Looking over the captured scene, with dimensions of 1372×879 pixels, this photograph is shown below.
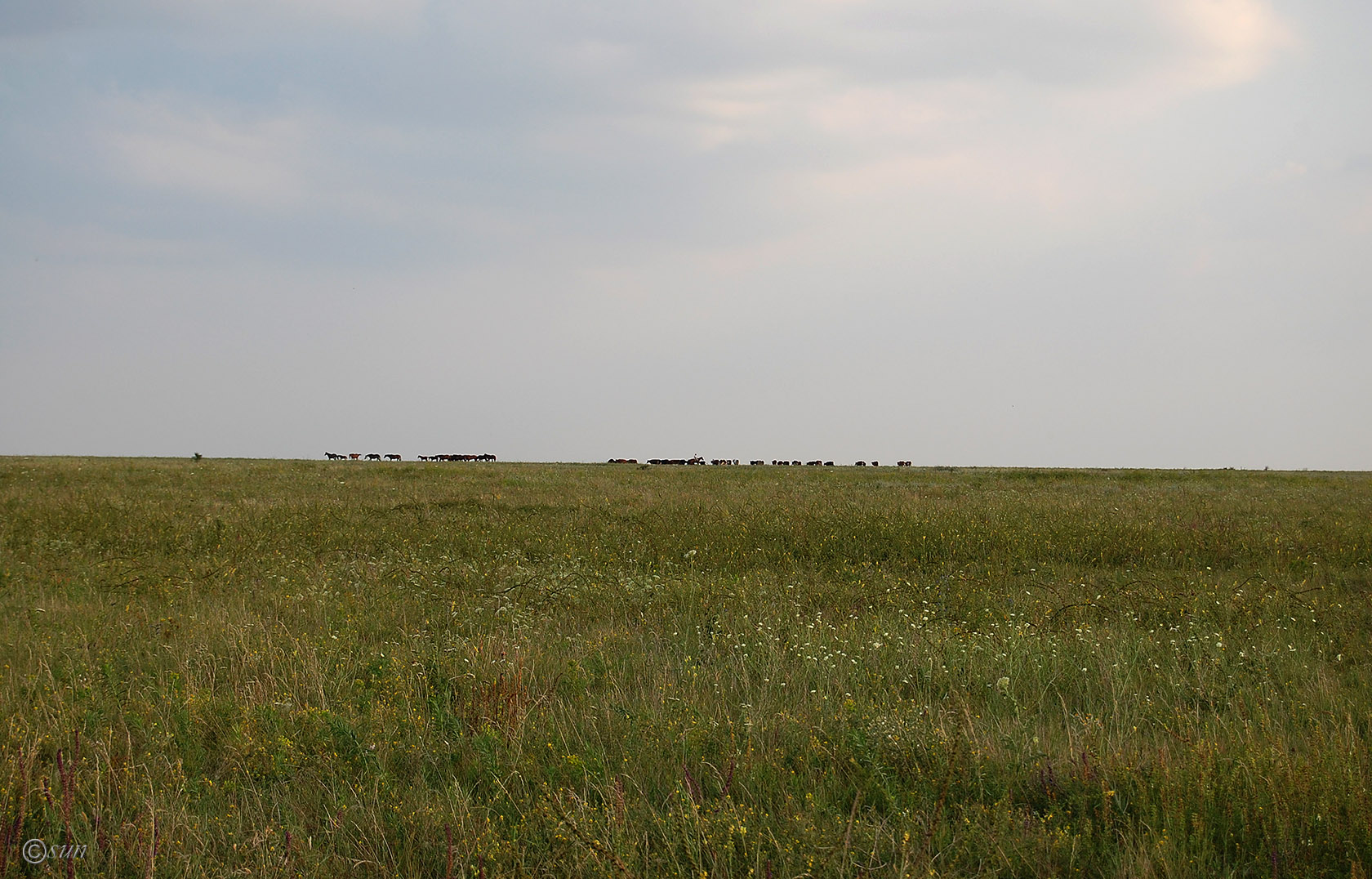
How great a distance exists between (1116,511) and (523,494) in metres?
14.9

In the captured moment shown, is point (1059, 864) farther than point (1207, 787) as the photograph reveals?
No

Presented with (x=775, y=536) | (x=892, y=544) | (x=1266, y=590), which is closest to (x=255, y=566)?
(x=775, y=536)

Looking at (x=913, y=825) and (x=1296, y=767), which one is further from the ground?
(x=1296, y=767)

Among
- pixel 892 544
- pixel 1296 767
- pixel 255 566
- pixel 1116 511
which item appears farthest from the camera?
pixel 1116 511

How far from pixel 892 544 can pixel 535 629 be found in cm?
702

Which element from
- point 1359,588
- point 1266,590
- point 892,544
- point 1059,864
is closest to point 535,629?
point 1059,864

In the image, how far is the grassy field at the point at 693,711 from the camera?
11.7 feet

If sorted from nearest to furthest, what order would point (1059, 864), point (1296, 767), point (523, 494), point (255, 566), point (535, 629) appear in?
point (1059, 864) → point (1296, 767) → point (535, 629) → point (255, 566) → point (523, 494)

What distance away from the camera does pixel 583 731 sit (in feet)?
15.8

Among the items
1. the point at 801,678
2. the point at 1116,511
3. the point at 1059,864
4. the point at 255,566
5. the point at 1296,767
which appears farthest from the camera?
the point at 1116,511

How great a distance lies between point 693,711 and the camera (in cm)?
501

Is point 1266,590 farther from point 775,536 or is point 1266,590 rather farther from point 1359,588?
point 775,536

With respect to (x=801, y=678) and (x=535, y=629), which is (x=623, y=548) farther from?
(x=801, y=678)

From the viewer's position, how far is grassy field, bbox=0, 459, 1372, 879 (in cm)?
358
